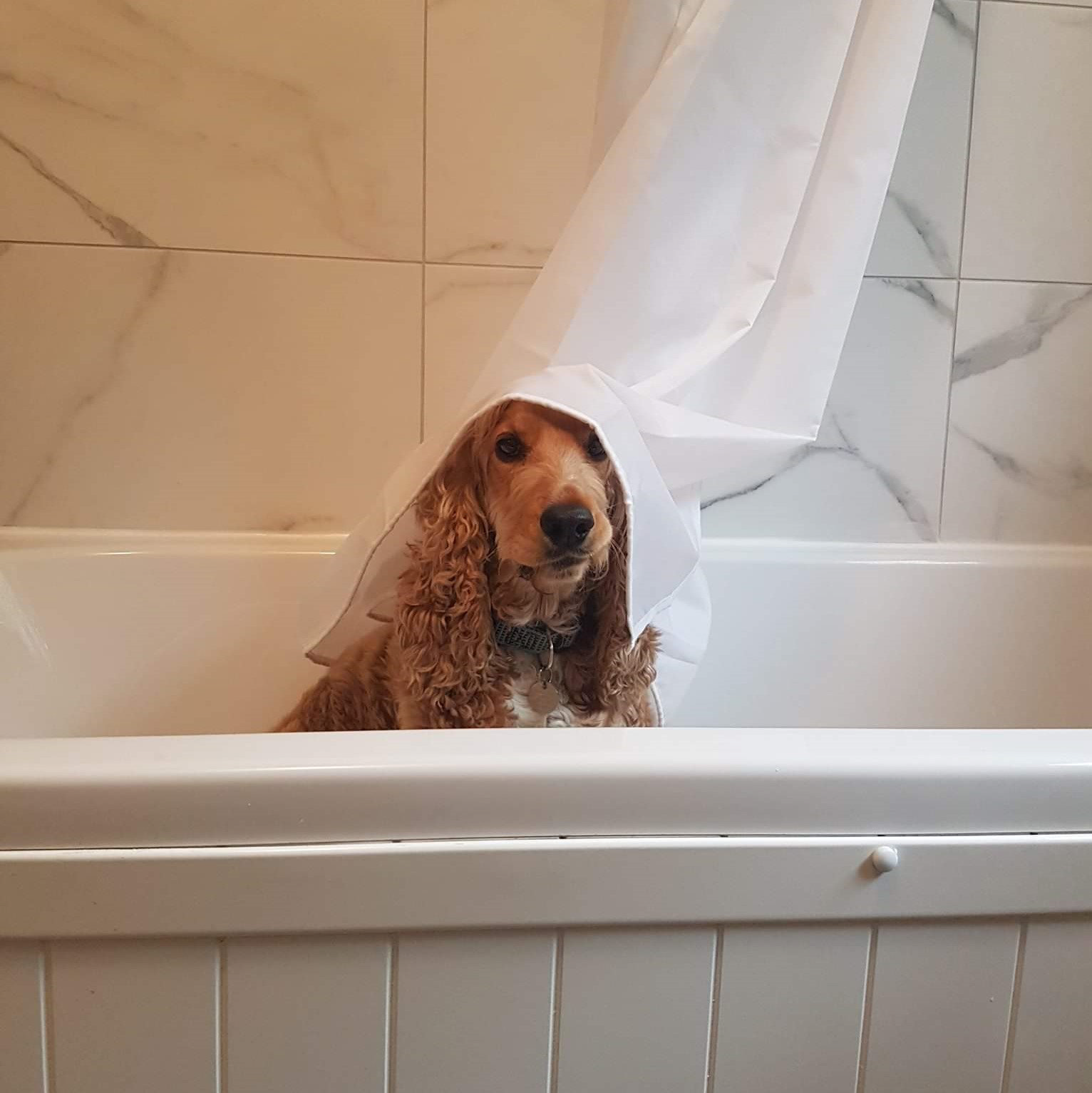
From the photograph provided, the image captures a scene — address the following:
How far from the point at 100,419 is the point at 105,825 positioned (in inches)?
36.7

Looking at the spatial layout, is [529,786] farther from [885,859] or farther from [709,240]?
[709,240]

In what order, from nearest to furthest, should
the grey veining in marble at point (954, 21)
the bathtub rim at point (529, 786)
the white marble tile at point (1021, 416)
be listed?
the bathtub rim at point (529, 786), the grey veining in marble at point (954, 21), the white marble tile at point (1021, 416)

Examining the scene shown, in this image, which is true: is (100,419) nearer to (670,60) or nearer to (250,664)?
(250,664)

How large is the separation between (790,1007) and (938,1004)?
110mm

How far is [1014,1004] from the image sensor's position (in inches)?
27.3

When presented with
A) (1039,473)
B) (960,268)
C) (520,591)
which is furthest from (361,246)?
(1039,473)

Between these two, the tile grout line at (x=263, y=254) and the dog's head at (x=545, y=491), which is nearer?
the dog's head at (x=545, y=491)

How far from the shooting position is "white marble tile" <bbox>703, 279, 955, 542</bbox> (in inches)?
58.2

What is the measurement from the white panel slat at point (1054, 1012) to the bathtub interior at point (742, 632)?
0.72 metres

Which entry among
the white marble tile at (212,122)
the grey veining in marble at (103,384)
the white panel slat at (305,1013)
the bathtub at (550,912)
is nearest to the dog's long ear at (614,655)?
the bathtub at (550,912)

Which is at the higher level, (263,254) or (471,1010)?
(263,254)

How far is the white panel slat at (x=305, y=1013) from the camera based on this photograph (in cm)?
63

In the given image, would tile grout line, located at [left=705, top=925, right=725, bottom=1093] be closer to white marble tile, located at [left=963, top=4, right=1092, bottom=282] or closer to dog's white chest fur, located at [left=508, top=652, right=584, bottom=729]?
dog's white chest fur, located at [left=508, top=652, right=584, bottom=729]

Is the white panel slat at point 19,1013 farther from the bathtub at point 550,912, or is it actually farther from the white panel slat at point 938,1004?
the white panel slat at point 938,1004
